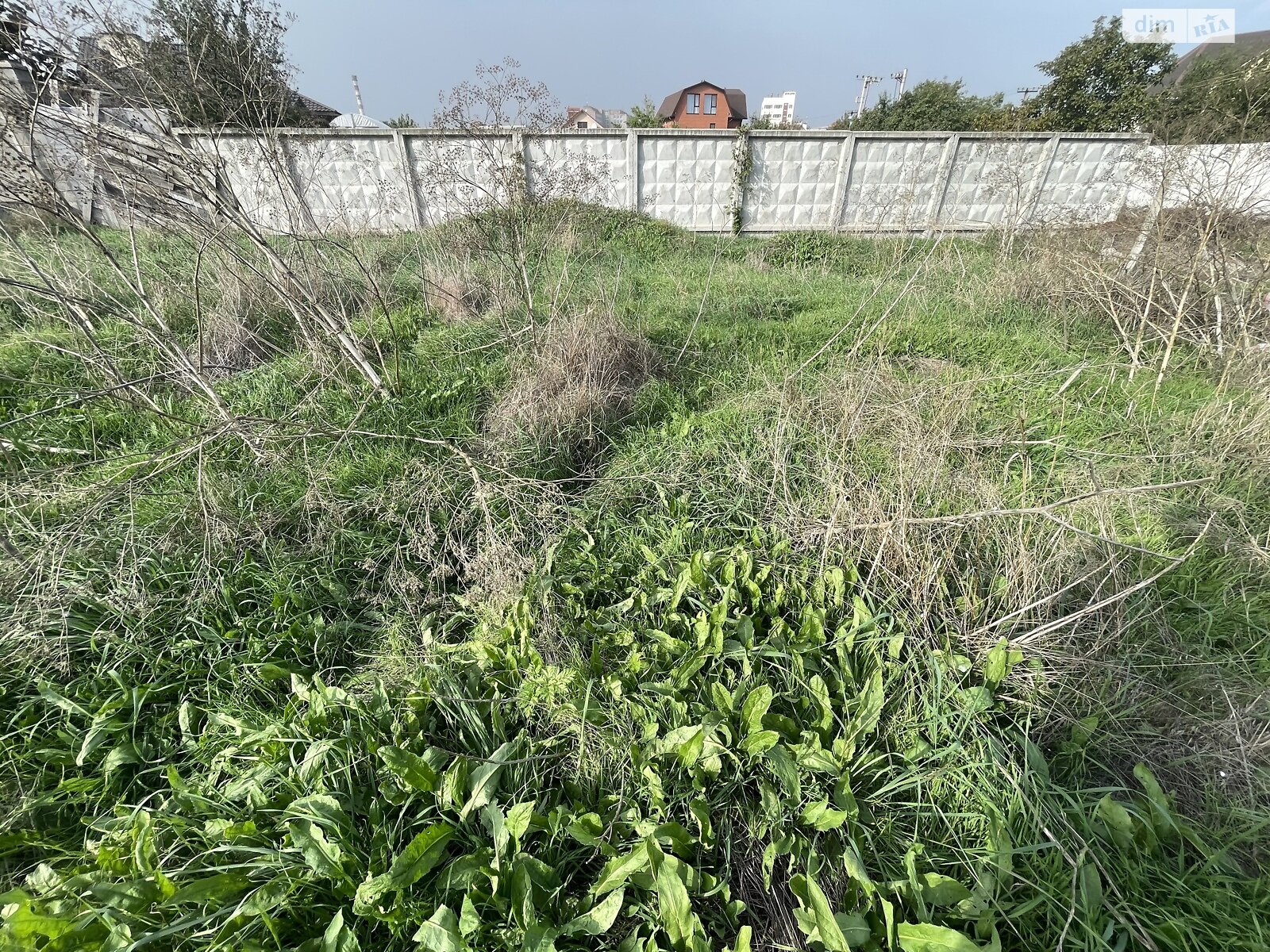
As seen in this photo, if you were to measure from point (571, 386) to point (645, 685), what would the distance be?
2.16 metres

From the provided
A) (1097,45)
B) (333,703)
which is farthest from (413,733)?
(1097,45)

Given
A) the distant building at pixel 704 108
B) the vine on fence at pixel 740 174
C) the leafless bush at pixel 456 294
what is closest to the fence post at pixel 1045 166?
the vine on fence at pixel 740 174

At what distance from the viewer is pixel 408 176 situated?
8.82 m

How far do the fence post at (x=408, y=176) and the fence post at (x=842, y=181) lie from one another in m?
7.60

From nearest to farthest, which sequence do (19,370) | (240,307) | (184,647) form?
(184,647) → (19,370) → (240,307)

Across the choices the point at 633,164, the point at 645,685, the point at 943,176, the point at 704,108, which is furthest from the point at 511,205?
the point at 704,108

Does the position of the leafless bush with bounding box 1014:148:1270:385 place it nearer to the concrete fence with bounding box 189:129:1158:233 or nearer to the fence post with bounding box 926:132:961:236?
the concrete fence with bounding box 189:129:1158:233

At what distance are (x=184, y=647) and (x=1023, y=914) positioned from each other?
110 inches

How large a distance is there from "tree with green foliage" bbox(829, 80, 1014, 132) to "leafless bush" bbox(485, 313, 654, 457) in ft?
69.5

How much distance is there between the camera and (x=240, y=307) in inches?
168

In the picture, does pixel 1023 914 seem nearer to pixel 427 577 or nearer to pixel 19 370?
pixel 427 577

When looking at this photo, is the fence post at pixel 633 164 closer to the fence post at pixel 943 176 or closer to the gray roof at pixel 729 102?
the fence post at pixel 943 176

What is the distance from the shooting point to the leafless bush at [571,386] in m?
3.15

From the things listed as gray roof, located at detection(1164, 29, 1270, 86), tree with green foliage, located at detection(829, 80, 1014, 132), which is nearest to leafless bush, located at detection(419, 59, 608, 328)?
gray roof, located at detection(1164, 29, 1270, 86)
